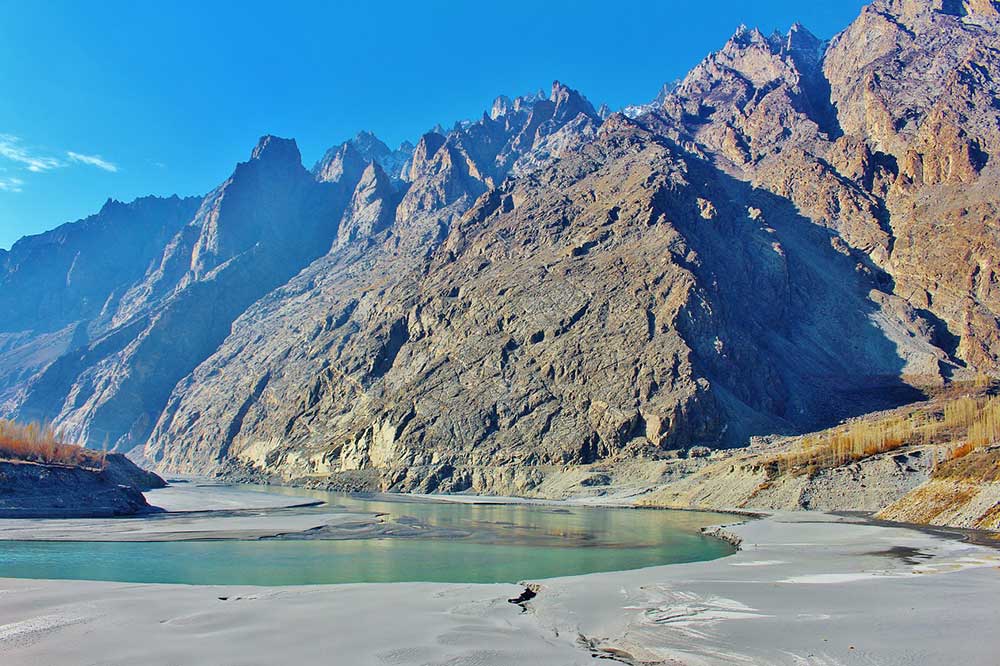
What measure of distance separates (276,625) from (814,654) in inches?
450

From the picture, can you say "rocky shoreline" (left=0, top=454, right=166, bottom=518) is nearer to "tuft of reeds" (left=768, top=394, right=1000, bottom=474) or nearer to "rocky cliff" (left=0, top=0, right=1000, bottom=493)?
"rocky cliff" (left=0, top=0, right=1000, bottom=493)

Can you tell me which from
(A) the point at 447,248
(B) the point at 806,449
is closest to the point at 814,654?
(B) the point at 806,449

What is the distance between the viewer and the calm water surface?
2772cm

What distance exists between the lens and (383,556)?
35031 mm

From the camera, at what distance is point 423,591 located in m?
21.7

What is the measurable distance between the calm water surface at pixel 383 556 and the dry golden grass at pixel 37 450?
34686mm

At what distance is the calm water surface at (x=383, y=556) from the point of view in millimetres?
27719

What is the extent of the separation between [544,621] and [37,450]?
254 feet

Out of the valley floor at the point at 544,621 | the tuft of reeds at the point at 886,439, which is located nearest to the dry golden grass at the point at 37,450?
the valley floor at the point at 544,621

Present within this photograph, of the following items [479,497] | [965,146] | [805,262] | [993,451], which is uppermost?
[965,146]

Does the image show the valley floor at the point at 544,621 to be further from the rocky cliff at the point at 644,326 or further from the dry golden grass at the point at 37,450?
the rocky cliff at the point at 644,326

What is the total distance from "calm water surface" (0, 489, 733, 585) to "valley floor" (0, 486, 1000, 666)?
16.6 ft

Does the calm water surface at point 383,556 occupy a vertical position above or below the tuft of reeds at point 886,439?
below

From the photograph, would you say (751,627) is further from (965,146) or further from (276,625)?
(965,146)
